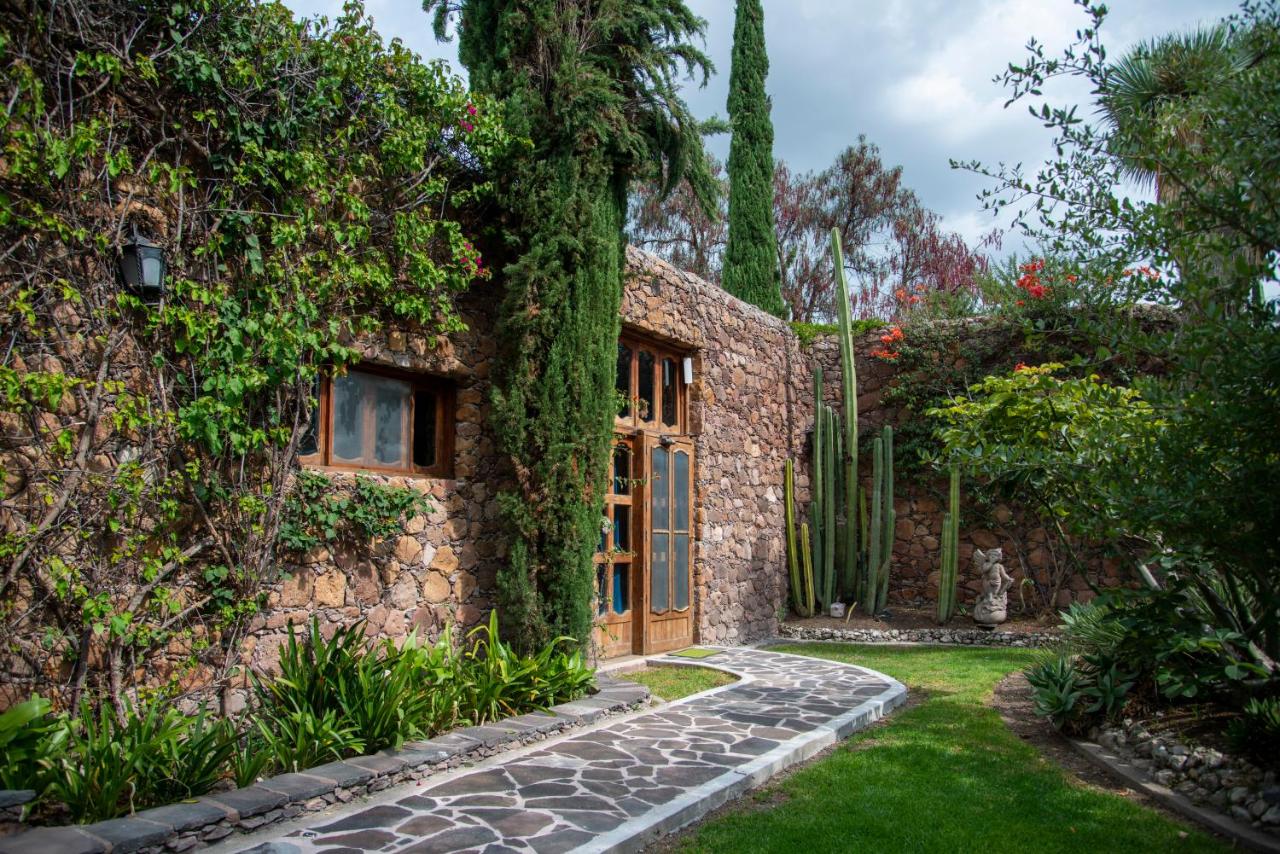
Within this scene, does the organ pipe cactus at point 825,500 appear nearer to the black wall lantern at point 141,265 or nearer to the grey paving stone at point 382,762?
the grey paving stone at point 382,762

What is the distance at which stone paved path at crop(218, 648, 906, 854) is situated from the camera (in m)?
3.47

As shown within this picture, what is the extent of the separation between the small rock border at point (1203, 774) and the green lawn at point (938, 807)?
0.27m

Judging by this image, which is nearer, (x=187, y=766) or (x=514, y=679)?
(x=187, y=766)

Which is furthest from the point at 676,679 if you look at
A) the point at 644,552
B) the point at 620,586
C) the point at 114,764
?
the point at 114,764

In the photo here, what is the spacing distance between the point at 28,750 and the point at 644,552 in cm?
522

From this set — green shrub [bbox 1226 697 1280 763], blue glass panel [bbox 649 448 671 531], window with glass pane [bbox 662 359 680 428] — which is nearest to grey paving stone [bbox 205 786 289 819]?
green shrub [bbox 1226 697 1280 763]

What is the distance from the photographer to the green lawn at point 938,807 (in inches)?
143

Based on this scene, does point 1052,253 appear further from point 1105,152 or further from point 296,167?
point 296,167

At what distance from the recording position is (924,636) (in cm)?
990

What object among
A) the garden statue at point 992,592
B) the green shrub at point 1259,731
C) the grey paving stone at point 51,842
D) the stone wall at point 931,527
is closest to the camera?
the grey paving stone at point 51,842

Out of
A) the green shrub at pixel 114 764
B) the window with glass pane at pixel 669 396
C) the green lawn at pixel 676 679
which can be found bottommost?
the green lawn at pixel 676 679

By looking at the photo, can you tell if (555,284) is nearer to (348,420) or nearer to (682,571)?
(348,420)

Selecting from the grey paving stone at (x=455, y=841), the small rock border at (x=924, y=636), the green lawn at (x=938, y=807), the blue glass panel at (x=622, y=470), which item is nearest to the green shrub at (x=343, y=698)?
the grey paving stone at (x=455, y=841)

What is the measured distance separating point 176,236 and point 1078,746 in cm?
576
